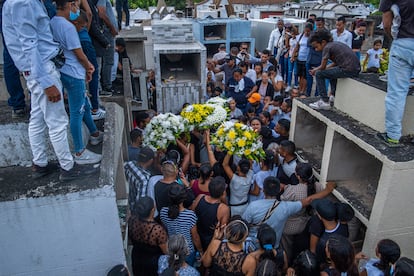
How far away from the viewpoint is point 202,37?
520 inches

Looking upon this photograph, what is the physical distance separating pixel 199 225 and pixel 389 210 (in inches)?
93.2

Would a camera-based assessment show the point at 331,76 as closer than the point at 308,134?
Yes

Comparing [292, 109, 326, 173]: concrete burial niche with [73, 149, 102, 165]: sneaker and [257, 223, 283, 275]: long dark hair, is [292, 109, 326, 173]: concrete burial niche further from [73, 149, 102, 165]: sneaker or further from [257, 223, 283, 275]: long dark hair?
[73, 149, 102, 165]: sneaker

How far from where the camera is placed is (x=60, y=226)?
3.36m

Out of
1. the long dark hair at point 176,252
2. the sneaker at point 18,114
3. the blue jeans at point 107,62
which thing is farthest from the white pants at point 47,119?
the blue jeans at point 107,62

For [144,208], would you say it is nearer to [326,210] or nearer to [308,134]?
[326,210]

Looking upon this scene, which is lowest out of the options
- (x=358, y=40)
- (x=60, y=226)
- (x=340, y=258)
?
→ (x=340, y=258)

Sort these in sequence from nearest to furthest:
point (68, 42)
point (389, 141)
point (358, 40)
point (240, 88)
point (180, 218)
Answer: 1. point (68, 42)
2. point (180, 218)
3. point (389, 141)
4. point (240, 88)
5. point (358, 40)

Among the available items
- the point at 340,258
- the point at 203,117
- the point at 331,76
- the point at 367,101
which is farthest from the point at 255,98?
the point at 340,258

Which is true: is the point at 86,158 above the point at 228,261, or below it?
above

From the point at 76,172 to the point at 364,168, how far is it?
14.0ft

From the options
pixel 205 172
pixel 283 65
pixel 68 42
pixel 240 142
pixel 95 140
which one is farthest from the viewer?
pixel 283 65

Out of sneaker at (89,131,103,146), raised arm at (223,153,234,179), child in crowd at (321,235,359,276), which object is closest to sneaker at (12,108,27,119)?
sneaker at (89,131,103,146)

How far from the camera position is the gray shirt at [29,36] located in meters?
3.08
